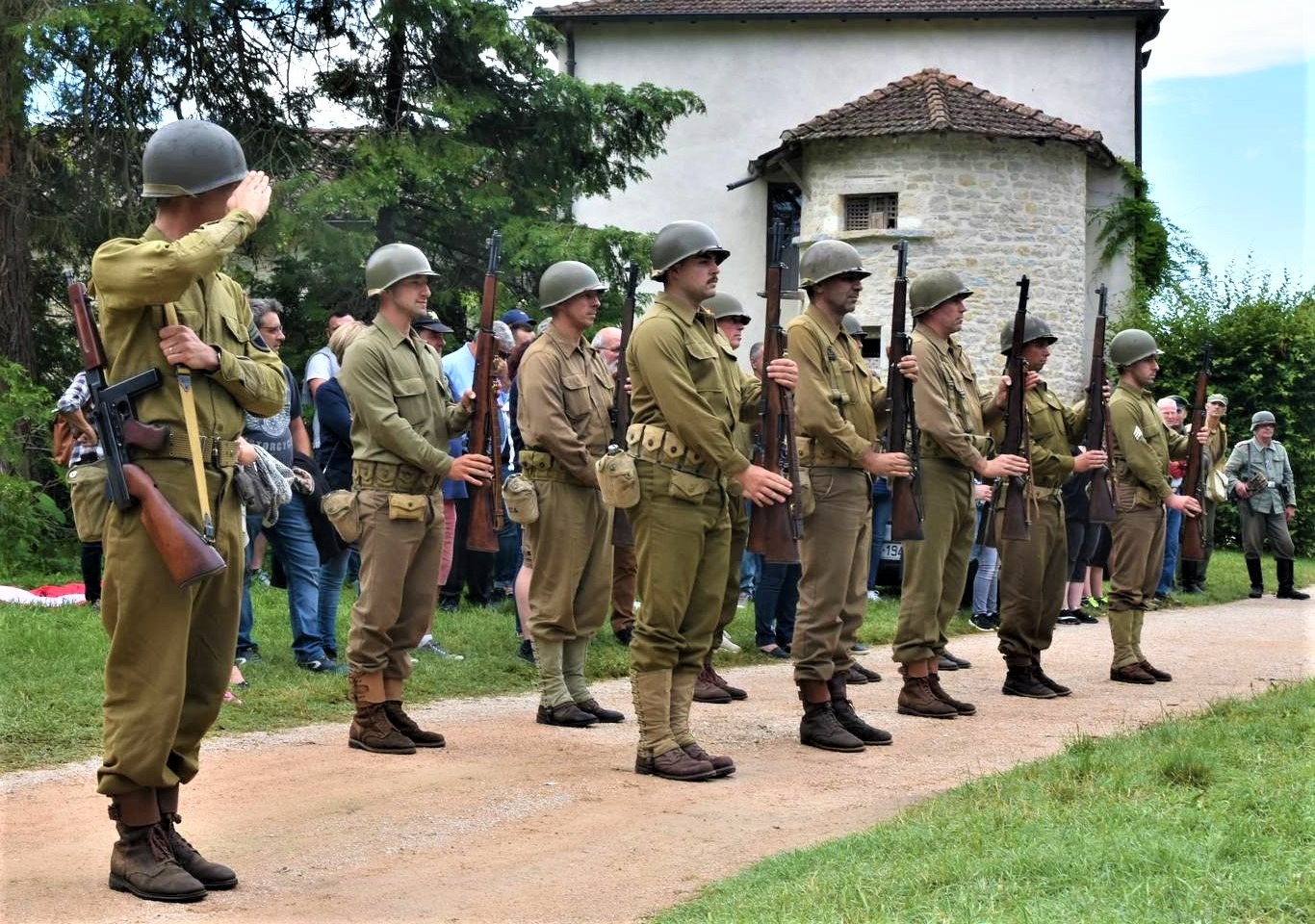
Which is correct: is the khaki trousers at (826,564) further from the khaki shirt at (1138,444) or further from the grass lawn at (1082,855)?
the khaki shirt at (1138,444)

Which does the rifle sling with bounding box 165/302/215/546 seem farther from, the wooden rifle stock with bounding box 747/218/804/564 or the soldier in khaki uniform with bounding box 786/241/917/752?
the soldier in khaki uniform with bounding box 786/241/917/752

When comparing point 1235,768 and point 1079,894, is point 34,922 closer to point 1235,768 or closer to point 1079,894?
point 1079,894

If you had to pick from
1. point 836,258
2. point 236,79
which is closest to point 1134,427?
point 836,258

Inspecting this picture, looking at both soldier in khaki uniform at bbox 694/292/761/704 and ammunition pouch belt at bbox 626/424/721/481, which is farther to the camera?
soldier in khaki uniform at bbox 694/292/761/704

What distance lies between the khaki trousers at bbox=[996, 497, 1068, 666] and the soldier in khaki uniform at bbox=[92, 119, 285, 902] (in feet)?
19.7

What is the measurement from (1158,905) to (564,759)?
3.65m

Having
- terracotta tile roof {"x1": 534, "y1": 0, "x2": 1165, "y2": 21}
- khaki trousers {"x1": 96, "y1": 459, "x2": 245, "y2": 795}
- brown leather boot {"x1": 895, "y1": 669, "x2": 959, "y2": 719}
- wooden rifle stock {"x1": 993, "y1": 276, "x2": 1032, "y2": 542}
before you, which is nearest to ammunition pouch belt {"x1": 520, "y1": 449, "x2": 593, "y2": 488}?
brown leather boot {"x1": 895, "y1": 669, "x2": 959, "y2": 719}

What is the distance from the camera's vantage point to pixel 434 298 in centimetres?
2045

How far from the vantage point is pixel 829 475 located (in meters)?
8.30

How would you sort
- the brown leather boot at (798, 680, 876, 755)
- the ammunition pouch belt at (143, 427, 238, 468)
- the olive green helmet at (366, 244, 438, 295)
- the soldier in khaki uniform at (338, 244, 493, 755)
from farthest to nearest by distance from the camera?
1. the brown leather boot at (798, 680, 876, 755)
2. the olive green helmet at (366, 244, 438, 295)
3. the soldier in khaki uniform at (338, 244, 493, 755)
4. the ammunition pouch belt at (143, 427, 238, 468)

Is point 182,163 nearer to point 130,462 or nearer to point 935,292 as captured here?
point 130,462

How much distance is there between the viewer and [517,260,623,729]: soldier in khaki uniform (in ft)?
28.2

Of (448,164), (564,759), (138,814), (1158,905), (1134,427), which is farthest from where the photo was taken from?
Answer: (448,164)

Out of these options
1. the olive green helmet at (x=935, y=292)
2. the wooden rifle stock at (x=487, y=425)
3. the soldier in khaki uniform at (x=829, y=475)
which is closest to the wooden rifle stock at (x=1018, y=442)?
the olive green helmet at (x=935, y=292)
